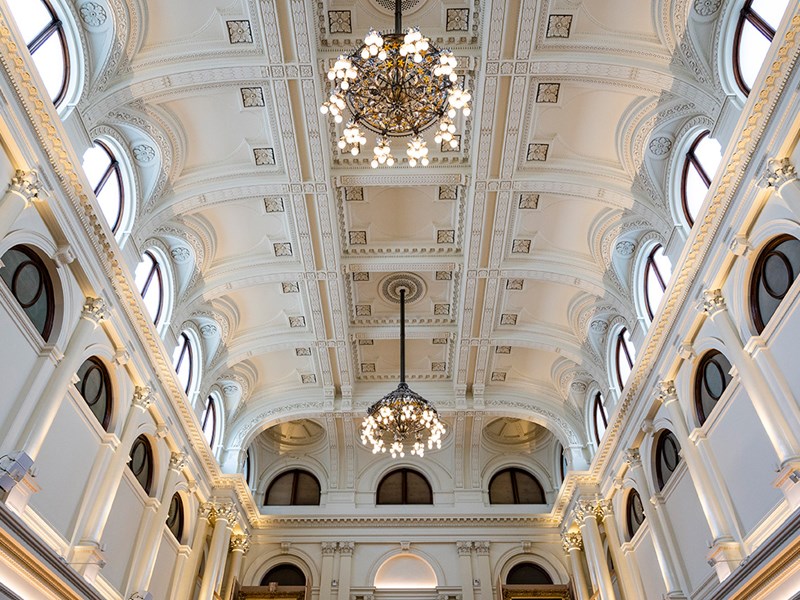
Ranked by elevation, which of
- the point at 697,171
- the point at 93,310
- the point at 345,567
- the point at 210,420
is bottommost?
the point at 93,310

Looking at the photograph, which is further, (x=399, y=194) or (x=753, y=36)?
(x=399, y=194)

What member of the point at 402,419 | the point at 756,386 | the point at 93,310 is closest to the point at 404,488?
the point at 402,419

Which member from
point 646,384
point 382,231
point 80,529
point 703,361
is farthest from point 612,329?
point 80,529

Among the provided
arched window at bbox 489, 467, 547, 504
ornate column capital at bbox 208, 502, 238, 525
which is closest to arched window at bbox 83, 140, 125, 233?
ornate column capital at bbox 208, 502, 238, 525

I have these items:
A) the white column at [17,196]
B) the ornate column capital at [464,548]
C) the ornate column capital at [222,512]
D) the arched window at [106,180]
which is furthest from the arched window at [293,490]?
the white column at [17,196]

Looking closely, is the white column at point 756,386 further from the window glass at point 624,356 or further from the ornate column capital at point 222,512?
the ornate column capital at point 222,512

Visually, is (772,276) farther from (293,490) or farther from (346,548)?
(293,490)

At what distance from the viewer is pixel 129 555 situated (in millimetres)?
10453

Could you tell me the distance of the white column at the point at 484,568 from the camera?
15805 mm

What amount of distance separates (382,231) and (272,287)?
8.84ft

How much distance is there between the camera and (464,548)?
16.5 m

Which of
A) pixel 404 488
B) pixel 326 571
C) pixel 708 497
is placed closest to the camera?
pixel 708 497

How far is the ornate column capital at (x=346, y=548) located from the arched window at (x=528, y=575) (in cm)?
398

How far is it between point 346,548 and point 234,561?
278cm
